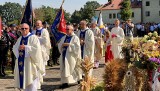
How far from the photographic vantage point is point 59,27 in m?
12.4

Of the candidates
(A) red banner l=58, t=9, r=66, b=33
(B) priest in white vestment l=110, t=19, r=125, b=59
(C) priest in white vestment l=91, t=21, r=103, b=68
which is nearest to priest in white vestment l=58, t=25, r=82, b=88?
(A) red banner l=58, t=9, r=66, b=33

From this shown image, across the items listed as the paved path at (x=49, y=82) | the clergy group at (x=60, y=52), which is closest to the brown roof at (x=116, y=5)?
the clergy group at (x=60, y=52)

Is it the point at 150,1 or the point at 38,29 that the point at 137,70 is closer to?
the point at 38,29

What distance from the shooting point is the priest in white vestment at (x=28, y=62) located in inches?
349

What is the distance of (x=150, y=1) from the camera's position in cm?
8375

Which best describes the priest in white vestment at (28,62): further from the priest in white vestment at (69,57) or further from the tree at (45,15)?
the tree at (45,15)

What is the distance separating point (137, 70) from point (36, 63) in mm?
2530

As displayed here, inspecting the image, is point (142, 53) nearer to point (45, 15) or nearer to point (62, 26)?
point (62, 26)

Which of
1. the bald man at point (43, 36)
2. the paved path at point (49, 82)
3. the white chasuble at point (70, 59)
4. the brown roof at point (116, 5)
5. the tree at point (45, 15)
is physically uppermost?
the brown roof at point (116, 5)

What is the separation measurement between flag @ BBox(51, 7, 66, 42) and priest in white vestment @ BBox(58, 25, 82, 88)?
59 cm

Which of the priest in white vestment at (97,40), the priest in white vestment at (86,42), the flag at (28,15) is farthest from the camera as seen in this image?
the priest in white vestment at (97,40)

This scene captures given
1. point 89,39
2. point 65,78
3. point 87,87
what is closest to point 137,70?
point 87,87

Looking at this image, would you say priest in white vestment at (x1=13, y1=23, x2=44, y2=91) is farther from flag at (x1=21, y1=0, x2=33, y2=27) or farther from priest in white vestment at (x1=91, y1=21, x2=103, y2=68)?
priest in white vestment at (x1=91, y1=21, x2=103, y2=68)

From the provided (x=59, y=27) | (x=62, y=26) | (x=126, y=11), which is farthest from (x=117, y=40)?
(x=126, y=11)
